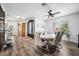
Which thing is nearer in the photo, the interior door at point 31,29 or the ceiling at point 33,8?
the ceiling at point 33,8

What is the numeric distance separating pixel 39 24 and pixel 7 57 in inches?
42.4

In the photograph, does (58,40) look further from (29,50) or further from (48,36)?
(29,50)

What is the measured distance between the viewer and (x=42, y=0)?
2.89 metres

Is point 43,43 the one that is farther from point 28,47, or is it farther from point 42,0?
point 42,0

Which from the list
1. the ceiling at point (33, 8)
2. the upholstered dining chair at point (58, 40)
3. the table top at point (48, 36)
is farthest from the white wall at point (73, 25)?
the table top at point (48, 36)

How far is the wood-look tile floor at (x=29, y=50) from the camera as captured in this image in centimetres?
290

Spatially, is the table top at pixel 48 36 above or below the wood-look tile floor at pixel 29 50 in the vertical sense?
above

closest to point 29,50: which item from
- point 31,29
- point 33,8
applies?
point 31,29

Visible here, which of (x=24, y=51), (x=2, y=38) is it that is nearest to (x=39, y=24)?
(x=24, y=51)

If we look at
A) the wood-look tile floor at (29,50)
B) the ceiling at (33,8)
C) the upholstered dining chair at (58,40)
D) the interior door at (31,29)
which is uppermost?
the ceiling at (33,8)

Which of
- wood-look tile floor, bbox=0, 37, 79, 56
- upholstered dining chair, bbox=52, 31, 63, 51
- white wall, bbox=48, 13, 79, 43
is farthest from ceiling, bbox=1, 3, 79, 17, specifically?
wood-look tile floor, bbox=0, 37, 79, 56

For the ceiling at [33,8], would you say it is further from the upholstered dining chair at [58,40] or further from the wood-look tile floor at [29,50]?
the wood-look tile floor at [29,50]

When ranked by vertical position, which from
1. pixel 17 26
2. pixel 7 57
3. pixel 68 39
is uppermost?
pixel 17 26

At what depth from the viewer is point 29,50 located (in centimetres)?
294
